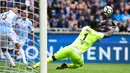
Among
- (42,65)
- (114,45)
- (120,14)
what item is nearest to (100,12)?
(120,14)

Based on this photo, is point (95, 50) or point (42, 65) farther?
point (95, 50)

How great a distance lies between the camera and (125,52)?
74.0 feet

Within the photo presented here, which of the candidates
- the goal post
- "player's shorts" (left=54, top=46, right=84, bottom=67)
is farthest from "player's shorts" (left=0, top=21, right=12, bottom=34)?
the goal post

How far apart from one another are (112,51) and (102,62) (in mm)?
602

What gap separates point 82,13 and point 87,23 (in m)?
0.74

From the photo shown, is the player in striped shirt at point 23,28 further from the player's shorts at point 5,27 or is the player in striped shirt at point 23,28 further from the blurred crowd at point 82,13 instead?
the blurred crowd at point 82,13

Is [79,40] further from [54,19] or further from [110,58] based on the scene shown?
[54,19]

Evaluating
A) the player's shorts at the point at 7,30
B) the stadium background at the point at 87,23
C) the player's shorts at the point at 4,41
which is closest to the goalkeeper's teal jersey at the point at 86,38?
the player's shorts at the point at 4,41

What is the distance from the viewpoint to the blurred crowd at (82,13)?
25.1 metres

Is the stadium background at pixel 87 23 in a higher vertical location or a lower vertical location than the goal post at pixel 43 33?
lower

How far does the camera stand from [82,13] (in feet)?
83.9

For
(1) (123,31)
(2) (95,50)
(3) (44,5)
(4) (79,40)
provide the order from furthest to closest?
1. (1) (123,31)
2. (2) (95,50)
3. (4) (79,40)
4. (3) (44,5)

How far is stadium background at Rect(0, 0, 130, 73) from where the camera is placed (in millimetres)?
22562

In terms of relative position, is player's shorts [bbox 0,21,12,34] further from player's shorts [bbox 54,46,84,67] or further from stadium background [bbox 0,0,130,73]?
stadium background [bbox 0,0,130,73]
